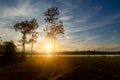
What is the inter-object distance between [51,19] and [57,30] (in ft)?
14.4

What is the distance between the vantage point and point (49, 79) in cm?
2844

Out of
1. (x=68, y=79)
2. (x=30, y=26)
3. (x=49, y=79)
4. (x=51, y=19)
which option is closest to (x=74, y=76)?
(x=68, y=79)

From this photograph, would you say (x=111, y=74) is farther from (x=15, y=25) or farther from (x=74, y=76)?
(x=15, y=25)

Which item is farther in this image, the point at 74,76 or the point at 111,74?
the point at 111,74

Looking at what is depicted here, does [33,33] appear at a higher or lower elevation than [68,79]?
higher

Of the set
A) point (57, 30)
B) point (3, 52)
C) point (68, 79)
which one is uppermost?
point (57, 30)

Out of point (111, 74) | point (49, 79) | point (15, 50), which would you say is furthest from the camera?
point (15, 50)

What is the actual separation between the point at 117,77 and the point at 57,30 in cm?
3977

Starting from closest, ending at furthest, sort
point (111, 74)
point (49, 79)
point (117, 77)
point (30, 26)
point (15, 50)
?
point (49, 79) → point (117, 77) → point (111, 74) → point (15, 50) → point (30, 26)

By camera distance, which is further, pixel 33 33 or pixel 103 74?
A: pixel 33 33

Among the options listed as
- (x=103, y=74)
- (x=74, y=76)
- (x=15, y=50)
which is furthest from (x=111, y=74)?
(x=15, y=50)

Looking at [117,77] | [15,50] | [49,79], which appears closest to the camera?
[49,79]

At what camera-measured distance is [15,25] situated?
84500mm

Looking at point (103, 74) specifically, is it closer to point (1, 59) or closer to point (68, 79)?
point (68, 79)
